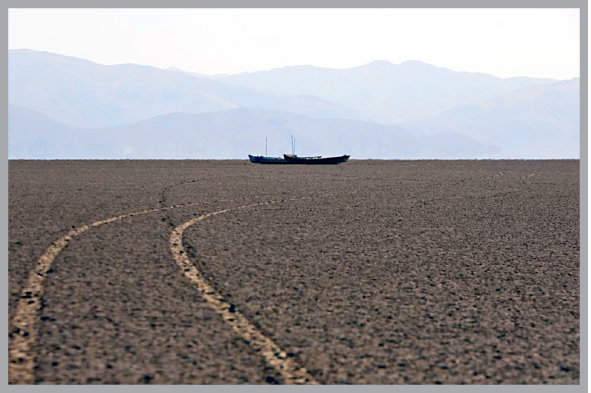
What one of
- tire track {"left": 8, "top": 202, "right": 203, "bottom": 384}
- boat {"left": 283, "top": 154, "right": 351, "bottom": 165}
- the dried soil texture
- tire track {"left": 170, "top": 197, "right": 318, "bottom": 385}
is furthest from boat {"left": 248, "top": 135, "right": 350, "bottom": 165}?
tire track {"left": 8, "top": 202, "right": 203, "bottom": 384}

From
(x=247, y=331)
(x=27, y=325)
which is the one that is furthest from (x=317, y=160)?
(x=27, y=325)

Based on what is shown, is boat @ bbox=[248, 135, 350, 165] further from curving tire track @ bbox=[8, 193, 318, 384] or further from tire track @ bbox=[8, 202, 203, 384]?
tire track @ bbox=[8, 202, 203, 384]

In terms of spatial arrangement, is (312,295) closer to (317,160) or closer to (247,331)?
(247,331)

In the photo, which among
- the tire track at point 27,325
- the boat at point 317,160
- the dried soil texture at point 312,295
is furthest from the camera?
the boat at point 317,160

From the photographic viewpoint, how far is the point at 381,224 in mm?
14047

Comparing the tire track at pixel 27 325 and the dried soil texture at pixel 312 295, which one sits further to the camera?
the dried soil texture at pixel 312 295

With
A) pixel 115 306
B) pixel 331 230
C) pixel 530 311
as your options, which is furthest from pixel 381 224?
pixel 115 306

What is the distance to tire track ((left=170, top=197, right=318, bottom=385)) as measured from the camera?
5.46 m

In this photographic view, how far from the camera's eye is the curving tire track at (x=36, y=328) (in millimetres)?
5445

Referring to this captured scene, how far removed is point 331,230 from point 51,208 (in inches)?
260

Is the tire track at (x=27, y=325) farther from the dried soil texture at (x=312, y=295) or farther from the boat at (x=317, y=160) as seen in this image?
the boat at (x=317, y=160)

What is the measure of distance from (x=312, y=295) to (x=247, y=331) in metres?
1.60

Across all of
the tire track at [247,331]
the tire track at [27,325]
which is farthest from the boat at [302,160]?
the tire track at [27,325]

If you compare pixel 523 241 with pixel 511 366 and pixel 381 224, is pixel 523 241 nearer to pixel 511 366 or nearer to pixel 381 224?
pixel 381 224
